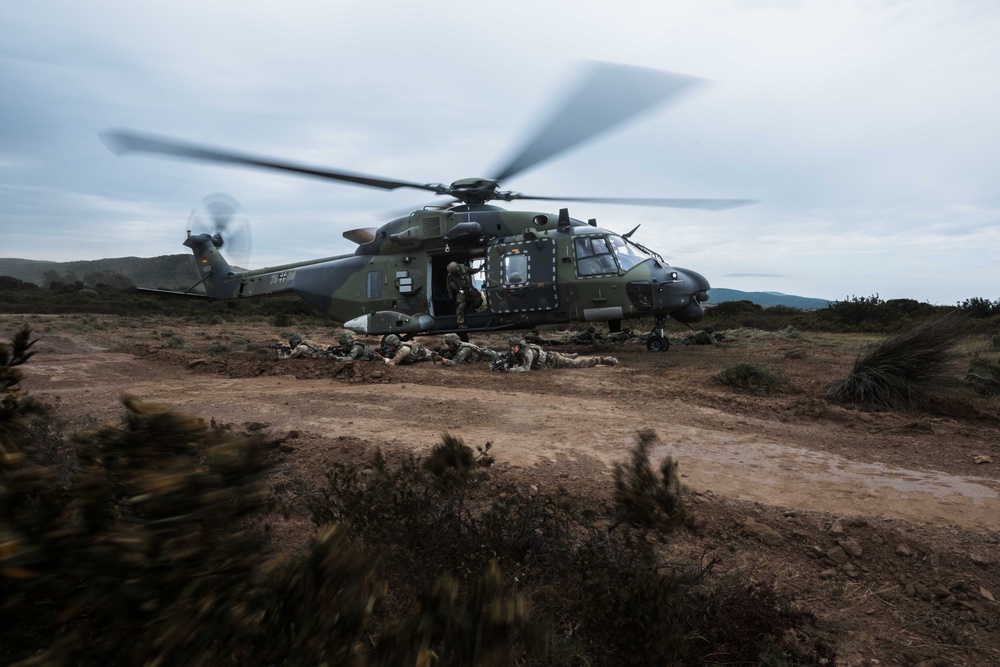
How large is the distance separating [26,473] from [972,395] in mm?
8724

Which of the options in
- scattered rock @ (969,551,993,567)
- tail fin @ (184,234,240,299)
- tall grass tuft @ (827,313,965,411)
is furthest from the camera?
tail fin @ (184,234,240,299)

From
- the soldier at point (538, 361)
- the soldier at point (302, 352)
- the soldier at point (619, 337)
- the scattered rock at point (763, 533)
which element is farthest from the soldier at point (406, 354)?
the scattered rock at point (763, 533)

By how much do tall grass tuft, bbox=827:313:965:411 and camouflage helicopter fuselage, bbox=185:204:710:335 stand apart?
4473 mm

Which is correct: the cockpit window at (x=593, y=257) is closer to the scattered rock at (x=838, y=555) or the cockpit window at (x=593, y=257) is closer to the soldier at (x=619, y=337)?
the soldier at (x=619, y=337)

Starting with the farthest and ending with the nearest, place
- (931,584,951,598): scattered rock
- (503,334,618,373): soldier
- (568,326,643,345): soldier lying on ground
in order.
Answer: (568,326,643,345): soldier lying on ground, (503,334,618,373): soldier, (931,584,951,598): scattered rock

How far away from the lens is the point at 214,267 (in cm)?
1509

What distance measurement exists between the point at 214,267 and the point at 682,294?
1198 centimetres

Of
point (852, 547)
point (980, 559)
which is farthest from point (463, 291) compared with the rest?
point (980, 559)

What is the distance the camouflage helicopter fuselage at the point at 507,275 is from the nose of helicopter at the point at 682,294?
21mm

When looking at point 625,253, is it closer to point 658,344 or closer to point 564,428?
point 658,344

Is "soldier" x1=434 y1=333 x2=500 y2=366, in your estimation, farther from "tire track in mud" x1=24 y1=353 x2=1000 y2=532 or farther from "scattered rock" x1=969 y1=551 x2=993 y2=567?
"scattered rock" x1=969 y1=551 x2=993 y2=567

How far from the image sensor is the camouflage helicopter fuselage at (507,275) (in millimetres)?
11500

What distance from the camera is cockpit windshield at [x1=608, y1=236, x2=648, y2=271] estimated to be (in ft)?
38.0

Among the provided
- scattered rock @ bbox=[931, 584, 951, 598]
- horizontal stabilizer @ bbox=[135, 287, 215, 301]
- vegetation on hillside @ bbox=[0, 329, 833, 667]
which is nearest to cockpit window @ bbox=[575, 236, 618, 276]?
scattered rock @ bbox=[931, 584, 951, 598]
